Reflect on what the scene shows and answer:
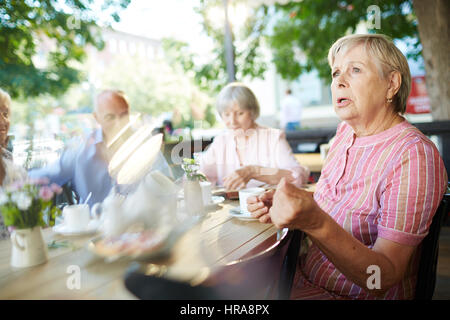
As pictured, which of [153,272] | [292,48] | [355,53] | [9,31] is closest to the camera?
[153,272]

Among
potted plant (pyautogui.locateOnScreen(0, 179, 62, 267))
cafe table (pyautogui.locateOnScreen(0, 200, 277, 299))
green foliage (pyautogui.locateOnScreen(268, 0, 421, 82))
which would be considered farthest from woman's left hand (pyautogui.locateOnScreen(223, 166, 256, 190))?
green foliage (pyautogui.locateOnScreen(268, 0, 421, 82))

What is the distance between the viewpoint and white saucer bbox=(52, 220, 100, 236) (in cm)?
84

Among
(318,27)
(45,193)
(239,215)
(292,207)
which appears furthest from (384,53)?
(318,27)

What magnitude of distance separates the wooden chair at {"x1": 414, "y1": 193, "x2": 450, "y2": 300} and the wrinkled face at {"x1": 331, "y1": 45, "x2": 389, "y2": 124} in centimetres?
33

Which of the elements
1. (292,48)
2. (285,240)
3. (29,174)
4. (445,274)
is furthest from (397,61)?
(292,48)

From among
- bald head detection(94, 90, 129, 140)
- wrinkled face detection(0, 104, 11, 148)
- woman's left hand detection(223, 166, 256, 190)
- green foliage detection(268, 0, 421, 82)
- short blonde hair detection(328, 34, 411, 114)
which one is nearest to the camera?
wrinkled face detection(0, 104, 11, 148)

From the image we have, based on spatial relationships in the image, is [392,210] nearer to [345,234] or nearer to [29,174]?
[345,234]

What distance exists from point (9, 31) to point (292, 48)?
5.21 m

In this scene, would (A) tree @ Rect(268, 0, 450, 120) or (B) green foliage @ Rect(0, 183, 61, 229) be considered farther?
(A) tree @ Rect(268, 0, 450, 120)

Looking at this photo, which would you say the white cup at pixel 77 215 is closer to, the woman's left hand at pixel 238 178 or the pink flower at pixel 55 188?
the pink flower at pixel 55 188

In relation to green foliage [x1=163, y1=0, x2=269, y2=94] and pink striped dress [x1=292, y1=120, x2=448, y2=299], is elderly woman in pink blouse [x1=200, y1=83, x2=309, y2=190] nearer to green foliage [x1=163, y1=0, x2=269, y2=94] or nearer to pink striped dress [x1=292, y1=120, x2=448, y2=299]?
pink striped dress [x1=292, y1=120, x2=448, y2=299]

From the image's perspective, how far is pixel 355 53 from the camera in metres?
1.04

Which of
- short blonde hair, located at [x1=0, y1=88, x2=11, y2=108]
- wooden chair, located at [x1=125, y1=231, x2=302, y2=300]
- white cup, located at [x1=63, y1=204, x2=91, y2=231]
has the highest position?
short blonde hair, located at [x1=0, y1=88, x2=11, y2=108]

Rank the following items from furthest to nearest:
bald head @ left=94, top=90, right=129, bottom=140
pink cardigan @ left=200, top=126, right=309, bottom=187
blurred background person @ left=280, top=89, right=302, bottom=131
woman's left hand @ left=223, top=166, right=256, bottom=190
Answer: blurred background person @ left=280, top=89, right=302, bottom=131
pink cardigan @ left=200, top=126, right=309, bottom=187
woman's left hand @ left=223, top=166, right=256, bottom=190
bald head @ left=94, top=90, right=129, bottom=140
